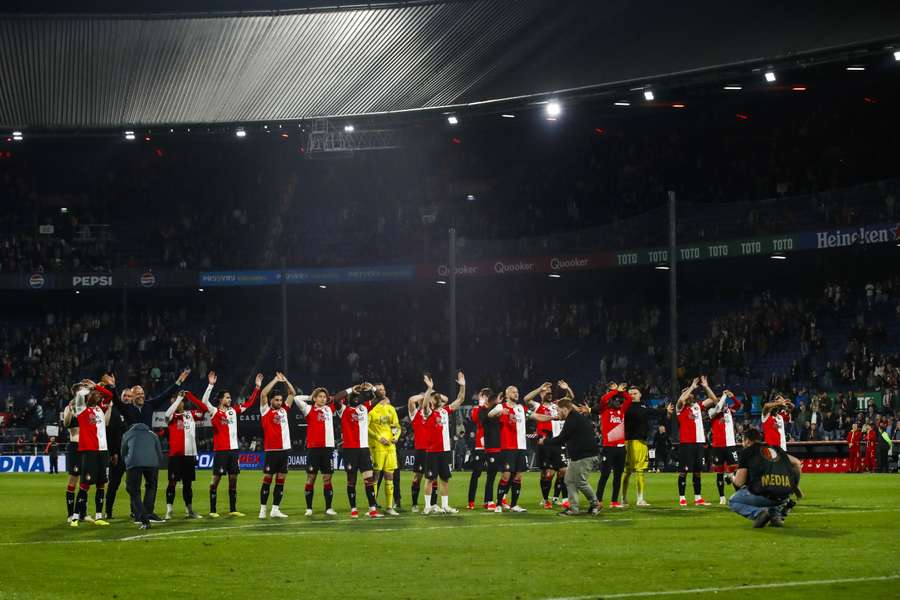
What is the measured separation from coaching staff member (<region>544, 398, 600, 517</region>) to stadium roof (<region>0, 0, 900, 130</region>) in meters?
26.2

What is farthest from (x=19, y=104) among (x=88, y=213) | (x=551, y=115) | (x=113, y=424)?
(x=113, y=424)

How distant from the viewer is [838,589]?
13461mm

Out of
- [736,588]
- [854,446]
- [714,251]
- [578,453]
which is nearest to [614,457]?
[578,453]

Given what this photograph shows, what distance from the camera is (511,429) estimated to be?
25500 mm

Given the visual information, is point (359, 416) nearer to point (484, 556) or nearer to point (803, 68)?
point (484, 556)

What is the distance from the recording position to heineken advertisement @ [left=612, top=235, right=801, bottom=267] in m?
49.0

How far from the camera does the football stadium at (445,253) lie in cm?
2598

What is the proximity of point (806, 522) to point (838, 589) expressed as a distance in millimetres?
7816

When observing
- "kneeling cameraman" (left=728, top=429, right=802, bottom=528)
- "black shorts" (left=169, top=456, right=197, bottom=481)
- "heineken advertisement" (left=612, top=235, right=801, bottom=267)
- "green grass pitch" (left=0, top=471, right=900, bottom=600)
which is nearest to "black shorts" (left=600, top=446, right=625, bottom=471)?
"green grass pitch" (left=0, top=471, right=900, bottom=600)

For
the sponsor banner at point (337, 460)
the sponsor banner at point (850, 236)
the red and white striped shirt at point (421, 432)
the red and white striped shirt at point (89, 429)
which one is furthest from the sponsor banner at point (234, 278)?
the red and white striped shirt at point (89, 429)

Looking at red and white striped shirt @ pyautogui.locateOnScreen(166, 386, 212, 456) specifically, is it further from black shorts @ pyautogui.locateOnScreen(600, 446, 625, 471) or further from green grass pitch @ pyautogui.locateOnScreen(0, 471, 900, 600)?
black shorts @ pyautogui.locateOnScreen(600, 446, 625, 471)

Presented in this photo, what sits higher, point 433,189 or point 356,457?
point 433,189

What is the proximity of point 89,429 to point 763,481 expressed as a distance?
471 inches

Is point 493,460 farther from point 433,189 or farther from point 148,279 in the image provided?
point 433,189
